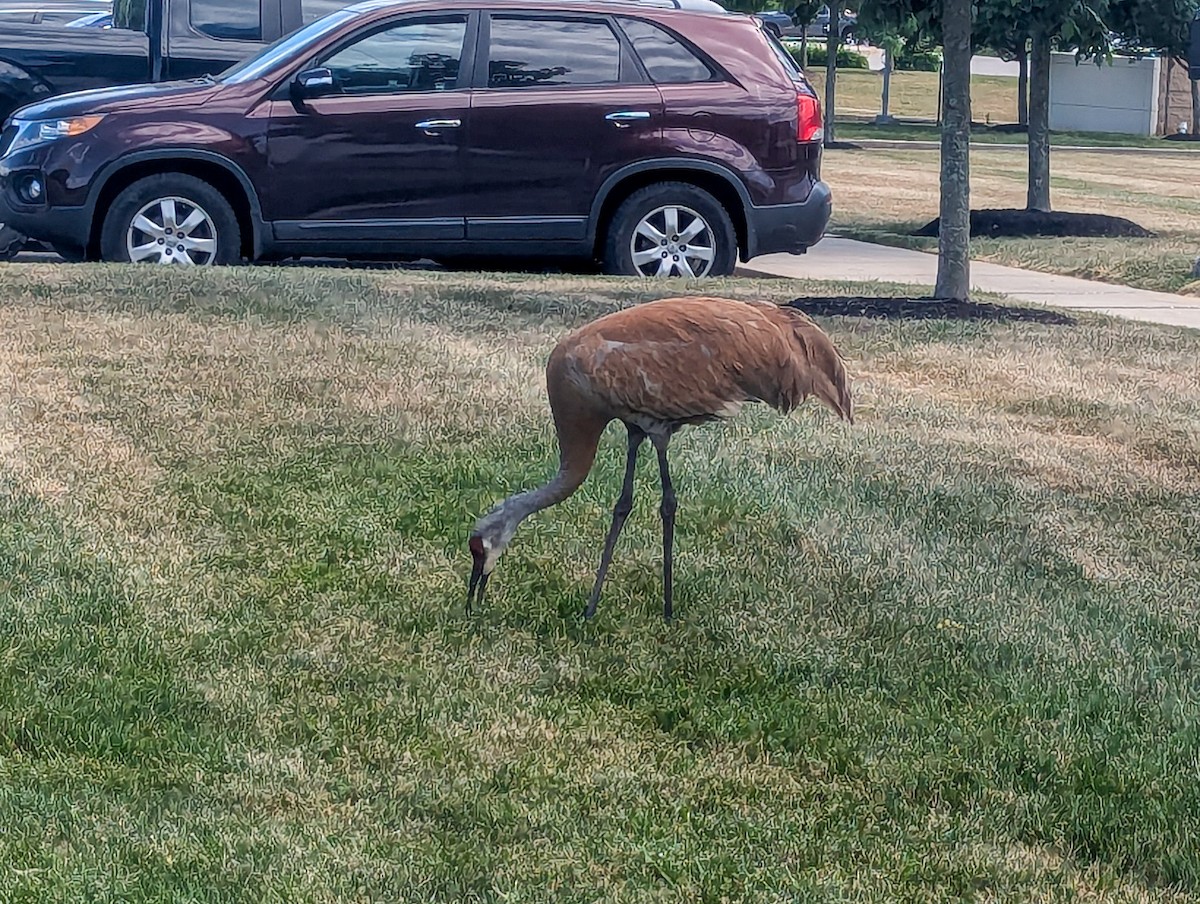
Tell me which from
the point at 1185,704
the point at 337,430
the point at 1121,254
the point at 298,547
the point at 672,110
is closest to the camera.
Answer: the point at 1185,704

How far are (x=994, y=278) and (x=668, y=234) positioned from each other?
10.3 feet

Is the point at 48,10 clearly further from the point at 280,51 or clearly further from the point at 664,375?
the point at 664,375

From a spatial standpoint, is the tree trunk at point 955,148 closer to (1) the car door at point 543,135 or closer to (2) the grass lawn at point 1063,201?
(1) the car door at point 543,135

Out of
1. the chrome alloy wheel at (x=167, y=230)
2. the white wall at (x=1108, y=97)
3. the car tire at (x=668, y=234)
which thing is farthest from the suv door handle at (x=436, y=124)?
the white wall at (x=1108, y=97)

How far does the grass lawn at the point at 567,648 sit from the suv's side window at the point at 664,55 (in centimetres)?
367

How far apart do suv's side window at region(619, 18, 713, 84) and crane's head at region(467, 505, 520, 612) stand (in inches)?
259

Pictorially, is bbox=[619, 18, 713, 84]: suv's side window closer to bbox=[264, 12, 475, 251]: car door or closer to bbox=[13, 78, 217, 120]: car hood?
bbox=[264, 12, 475, 251]: car door

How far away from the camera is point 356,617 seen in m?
4.83

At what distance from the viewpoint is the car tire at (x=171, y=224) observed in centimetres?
1016

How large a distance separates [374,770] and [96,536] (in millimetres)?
1784

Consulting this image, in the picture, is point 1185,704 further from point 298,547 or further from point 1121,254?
point 1121,254

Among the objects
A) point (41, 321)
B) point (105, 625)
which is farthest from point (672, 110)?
point (105, 625)

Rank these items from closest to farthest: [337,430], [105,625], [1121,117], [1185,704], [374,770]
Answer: [374,770] < [1185,704] < [105,625] < [337,430] < [1121,117]

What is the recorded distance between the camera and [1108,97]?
136 ft
